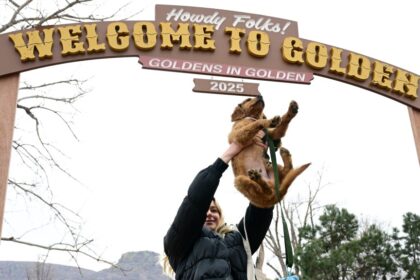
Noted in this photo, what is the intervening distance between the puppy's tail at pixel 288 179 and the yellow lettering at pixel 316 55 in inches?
85.3

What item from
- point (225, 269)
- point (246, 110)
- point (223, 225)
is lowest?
point (225, 269)

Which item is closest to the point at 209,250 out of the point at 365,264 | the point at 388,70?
the point at 388,70

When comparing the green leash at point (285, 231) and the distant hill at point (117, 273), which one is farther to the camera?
the distant hill at point (117, 273)

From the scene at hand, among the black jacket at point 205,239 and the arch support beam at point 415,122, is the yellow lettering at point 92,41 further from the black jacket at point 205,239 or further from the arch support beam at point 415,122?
the arch support beam at point 415,122

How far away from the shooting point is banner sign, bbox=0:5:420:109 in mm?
3373

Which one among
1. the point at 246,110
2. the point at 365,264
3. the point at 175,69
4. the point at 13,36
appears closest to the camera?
the point at 246,110

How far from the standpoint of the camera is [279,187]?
178 centimetres

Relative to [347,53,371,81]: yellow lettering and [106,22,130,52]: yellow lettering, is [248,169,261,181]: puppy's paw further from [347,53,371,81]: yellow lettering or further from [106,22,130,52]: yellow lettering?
[347,53,371,81]: yellow lettering

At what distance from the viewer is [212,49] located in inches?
144

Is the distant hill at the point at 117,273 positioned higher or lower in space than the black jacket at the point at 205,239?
higher

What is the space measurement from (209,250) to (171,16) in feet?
7.91

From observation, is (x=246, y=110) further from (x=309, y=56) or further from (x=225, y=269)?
(x=309, y=56)

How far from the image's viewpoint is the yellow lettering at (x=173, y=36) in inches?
140

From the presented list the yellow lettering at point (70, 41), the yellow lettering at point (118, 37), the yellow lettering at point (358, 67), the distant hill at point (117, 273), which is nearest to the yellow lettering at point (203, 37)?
the yellow lettering at point (118, 37)
